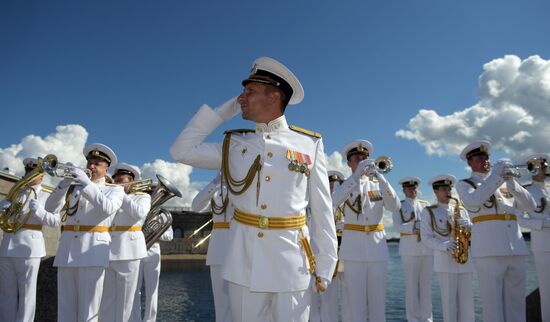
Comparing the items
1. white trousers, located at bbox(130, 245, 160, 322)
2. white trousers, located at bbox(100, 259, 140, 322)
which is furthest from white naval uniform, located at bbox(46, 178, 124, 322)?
white trousers, located at bbox(130, 245, 160, 322)

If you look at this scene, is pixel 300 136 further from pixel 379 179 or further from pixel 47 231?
pixel 47 231

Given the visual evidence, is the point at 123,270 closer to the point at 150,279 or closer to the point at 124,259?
the point at 124,259

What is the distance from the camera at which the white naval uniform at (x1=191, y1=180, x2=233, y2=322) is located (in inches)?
273

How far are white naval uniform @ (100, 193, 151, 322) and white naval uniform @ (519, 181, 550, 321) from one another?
6256 millimetres

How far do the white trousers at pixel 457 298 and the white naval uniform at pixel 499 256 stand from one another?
50.4 inches

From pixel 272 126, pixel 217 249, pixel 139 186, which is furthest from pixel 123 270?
pixel 272 126

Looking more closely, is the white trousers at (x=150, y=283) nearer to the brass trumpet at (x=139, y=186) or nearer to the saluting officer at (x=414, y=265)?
the brass trumpet at (x=139, y=186)

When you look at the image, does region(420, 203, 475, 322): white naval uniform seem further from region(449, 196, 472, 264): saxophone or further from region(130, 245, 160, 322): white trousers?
region(130, 245, 160, 322): white trousers

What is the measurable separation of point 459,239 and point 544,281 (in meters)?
1.39

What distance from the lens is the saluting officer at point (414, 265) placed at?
341 inches

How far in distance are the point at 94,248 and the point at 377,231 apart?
4155mm

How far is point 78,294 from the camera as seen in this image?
5.61 m

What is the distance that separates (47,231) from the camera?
36.5ft

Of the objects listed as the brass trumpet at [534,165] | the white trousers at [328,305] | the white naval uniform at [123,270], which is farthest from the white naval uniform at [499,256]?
the white naval uniform at [123,270]
